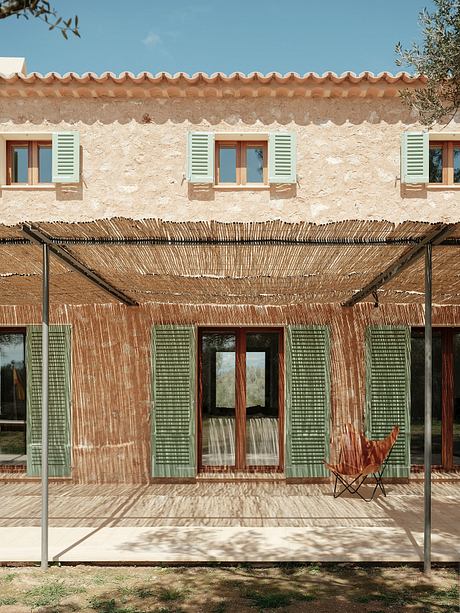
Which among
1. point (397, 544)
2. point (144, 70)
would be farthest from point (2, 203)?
point (397, 544)

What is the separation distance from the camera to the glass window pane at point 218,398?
Answer: 888cm

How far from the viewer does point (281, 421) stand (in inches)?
350

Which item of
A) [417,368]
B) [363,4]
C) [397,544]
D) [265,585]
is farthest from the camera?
[417,368]

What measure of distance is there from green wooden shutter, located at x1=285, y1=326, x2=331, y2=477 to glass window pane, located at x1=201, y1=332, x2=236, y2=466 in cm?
84

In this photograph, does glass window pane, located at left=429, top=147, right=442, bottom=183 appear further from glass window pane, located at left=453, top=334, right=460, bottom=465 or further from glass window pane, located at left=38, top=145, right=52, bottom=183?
glass window pane, located at left=38, top=145, right=52, bottom=183

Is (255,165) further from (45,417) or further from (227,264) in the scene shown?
(45,417)

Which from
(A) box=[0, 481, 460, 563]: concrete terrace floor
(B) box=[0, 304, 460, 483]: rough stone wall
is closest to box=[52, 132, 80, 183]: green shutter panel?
(B) box=[0, 304, 460, 483]: rough stone wall

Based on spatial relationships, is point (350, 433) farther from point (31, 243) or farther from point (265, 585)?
point (31, 243)

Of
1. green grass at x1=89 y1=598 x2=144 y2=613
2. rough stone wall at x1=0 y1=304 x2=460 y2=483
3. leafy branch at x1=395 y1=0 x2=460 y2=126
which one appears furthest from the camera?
rough stone wall at x1=0 y1=304 x2=460 y2=483

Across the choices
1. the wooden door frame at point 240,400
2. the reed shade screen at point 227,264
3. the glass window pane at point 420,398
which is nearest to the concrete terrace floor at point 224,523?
the wooden door frame at point 240,400

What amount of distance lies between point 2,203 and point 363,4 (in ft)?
18.2

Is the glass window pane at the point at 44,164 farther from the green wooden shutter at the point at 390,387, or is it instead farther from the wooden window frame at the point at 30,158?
the green wooden shutter at the point at 390,387

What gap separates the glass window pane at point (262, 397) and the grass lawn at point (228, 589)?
12.0 feet

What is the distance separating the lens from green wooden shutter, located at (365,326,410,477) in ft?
27.9
